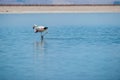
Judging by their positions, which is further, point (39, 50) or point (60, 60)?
point (39, 50)

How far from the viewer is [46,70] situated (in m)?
11.4

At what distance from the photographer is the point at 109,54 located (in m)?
14.2

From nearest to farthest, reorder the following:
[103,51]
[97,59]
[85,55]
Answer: [97,59]
[85,55]
[103,51]

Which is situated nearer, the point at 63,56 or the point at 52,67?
the point at 52,67

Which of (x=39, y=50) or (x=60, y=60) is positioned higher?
(x=60, y=60)

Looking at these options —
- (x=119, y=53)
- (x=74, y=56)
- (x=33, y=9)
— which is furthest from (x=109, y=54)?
(x=33, y=9)

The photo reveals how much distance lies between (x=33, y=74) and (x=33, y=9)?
7479 centimetres

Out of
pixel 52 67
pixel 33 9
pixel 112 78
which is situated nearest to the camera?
pixel 112 78

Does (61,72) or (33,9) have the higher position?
(61,72)

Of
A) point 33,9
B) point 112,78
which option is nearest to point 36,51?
point 112,78

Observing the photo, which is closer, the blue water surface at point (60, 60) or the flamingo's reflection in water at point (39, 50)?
the blue water surface at point (60, 60)

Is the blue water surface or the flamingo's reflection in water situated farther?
the flamingo's reflection in water

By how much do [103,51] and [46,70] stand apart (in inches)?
162

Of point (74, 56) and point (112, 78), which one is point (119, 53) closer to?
point (74, 56)
